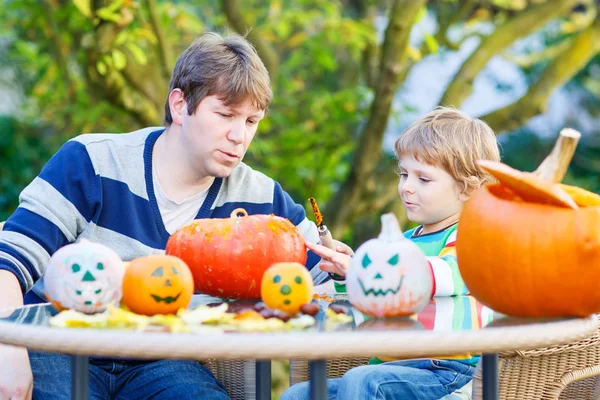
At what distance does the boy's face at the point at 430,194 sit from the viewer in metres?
2.40

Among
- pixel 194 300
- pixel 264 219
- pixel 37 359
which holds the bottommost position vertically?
pixel 37 359

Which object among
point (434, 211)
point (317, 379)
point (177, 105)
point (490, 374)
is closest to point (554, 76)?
point (434, 211)

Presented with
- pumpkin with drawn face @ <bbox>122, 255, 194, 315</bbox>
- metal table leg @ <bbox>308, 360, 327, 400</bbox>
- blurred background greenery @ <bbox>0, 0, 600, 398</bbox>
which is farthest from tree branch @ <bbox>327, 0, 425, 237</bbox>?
metal table leg @ <bbox>308, 360, 327, 400</bbox>

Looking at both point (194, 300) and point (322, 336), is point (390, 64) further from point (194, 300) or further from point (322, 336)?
point (322, 336)

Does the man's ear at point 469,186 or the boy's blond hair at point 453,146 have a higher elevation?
the boy's blond hair at point 453,146

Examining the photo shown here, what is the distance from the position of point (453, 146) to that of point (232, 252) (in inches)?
32.7

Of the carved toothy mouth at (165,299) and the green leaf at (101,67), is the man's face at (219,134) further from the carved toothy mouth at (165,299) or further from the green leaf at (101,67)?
the green leaf at (101,67)

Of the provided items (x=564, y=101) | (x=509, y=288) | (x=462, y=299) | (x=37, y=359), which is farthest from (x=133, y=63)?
(x=564, y=101)

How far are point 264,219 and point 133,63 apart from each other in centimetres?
254

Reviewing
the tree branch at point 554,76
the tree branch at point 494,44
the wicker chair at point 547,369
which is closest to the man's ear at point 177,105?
the wicker chair at point 547,369

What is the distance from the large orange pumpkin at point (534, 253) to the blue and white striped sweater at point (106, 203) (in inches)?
34.7

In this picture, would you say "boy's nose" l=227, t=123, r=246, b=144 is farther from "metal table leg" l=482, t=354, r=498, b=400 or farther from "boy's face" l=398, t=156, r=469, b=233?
"metal table leg" l=482, t=354, r=498, b=400

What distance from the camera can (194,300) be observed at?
1945 mm

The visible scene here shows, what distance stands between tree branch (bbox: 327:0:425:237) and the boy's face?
188 centimetres
